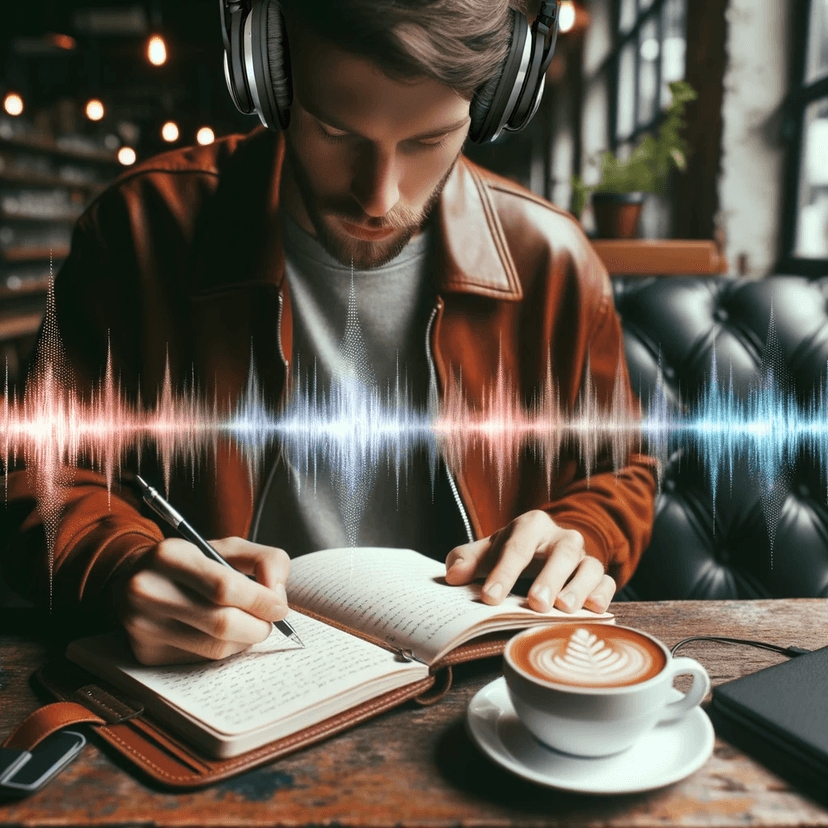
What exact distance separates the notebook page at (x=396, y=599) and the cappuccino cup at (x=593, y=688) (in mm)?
93

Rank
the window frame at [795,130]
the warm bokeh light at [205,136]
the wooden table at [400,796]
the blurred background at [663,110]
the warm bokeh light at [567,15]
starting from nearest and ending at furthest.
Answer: the wooden table at [400,796] → the warm bokeh light at [205,136] → the blurred background at [663,110] → the window frame at [795,130] → the warm bokeh light at [567,15]

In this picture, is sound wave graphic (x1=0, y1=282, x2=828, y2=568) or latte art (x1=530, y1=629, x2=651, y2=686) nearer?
latte art (x1=530, y1=629, x2=651, y2=686)

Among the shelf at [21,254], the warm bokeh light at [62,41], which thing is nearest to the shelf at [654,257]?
the shelf at [21,254]

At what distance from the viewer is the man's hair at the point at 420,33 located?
0.68 m

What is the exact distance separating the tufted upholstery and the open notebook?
0.44 m

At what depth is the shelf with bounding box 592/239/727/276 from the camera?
114cm

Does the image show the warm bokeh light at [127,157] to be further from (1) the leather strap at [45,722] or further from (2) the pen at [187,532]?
(1) the leather strap at [45,722]

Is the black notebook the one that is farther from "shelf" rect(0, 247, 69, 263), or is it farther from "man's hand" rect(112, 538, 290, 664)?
"shelf" rect(0, 247, 69, 263)

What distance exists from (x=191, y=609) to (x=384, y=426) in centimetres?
45

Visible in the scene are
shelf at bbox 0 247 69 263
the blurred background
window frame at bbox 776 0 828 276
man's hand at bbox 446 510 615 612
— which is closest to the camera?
man's hand at bbox 446 510 615 612

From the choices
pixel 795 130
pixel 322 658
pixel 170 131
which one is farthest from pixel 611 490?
pixel 795 130

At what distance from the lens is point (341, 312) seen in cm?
98

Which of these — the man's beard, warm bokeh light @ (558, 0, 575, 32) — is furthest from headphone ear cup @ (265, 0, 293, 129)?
warm bokeh light @ (558, 0, 575, 32)

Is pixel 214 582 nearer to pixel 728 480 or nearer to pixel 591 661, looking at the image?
pixel 591 661
